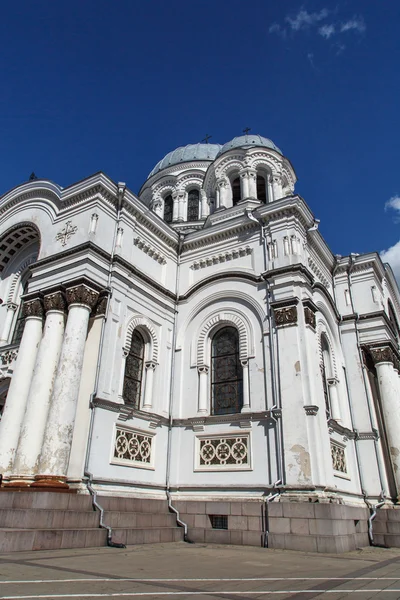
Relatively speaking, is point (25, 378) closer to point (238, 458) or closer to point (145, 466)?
point (145, 466)

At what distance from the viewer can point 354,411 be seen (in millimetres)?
16266

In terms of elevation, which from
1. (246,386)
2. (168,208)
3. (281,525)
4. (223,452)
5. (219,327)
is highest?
(168,208)

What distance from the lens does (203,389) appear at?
1469cm

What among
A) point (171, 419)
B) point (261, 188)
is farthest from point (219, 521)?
point (261, 188)

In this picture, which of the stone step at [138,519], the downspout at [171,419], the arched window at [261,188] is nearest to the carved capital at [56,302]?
the downspout at [171,419]

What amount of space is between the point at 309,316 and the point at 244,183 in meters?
9.52

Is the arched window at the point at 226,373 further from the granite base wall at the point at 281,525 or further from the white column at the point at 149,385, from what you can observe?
the granite base wall at the point at 281,525

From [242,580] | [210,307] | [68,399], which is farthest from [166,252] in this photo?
[242,580]

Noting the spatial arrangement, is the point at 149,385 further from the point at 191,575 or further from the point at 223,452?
the point at 191,575

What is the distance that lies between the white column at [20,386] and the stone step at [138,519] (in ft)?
10.3

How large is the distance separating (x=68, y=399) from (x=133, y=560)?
4.82 meters

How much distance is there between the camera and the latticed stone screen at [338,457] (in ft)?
45.5

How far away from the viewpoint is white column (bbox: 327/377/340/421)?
15.3 m

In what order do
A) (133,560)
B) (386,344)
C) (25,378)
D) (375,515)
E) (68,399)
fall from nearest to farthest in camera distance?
(133,560), (68,399), (25,378), (375,515), (386,344)
